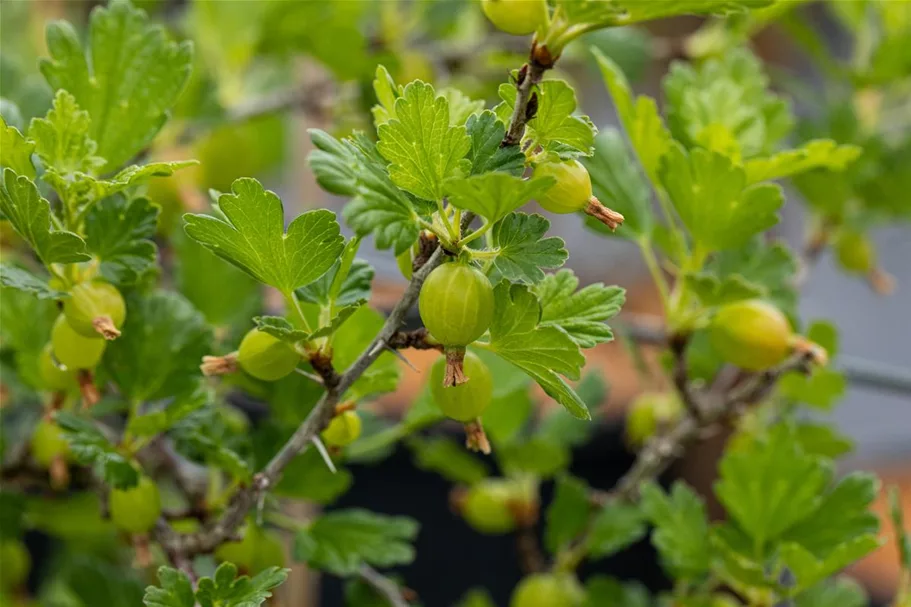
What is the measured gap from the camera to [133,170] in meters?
0.34

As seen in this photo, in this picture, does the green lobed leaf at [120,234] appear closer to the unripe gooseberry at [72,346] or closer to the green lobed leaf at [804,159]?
the unripe gooseberry at [72,346]

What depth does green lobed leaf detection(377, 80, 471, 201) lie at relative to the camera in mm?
308

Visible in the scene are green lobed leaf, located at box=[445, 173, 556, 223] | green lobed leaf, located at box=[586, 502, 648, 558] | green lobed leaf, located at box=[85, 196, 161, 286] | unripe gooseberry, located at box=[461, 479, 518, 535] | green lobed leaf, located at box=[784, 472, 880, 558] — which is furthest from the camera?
unripe gooseberry, located at box=[461, 479, 518, 535]

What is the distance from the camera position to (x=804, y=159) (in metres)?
0.45

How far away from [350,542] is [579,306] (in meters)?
0.22

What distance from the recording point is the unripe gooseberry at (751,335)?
19.3 inches

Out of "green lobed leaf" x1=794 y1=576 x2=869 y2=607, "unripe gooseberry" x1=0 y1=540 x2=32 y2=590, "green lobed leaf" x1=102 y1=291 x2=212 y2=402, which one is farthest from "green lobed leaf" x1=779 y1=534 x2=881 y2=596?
"unripe gooseberry" x1=0 y1=540 x2=32 y2=590

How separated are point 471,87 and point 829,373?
0.44m

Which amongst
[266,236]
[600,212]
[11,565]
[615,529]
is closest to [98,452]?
[266,236]

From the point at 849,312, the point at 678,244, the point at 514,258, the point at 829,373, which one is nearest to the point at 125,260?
the point at 514,258

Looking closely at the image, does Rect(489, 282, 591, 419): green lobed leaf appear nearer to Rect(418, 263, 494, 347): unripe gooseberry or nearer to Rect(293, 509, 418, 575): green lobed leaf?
Rect(418, 263, 494, 347): unripe gooseberry

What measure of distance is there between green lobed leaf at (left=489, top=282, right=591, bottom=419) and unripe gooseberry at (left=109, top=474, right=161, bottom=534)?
21cm

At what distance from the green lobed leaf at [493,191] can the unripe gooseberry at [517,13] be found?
61mm

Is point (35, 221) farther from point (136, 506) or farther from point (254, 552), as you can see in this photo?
point (254, 552)
